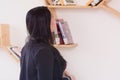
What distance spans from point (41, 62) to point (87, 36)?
1.01 meters

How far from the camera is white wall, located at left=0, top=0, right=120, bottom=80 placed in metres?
2.28

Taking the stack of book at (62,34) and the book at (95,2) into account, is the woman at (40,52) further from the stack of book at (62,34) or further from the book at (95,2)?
the book at (95,2)

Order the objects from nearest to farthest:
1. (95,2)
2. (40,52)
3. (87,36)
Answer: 1. (40,52)
2. (95,2)
3. (87,36)

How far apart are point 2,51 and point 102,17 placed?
1028mm

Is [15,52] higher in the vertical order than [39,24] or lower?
lower

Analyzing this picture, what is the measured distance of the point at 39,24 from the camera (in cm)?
144

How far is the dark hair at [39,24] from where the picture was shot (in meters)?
1.45

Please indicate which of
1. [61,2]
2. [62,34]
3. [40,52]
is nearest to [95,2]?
[61,2]

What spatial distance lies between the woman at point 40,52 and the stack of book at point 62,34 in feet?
2.24

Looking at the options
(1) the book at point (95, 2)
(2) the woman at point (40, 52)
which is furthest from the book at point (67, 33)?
(2) the woman at point (40, 52)

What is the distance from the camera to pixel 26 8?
232cm

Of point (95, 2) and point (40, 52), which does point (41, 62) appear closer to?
point (40, 52)

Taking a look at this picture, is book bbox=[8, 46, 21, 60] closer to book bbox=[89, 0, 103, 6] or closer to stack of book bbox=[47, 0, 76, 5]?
stack of book bbox=[47, 0, 76, 5]

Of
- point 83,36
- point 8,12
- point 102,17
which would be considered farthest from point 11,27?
point 102,17
